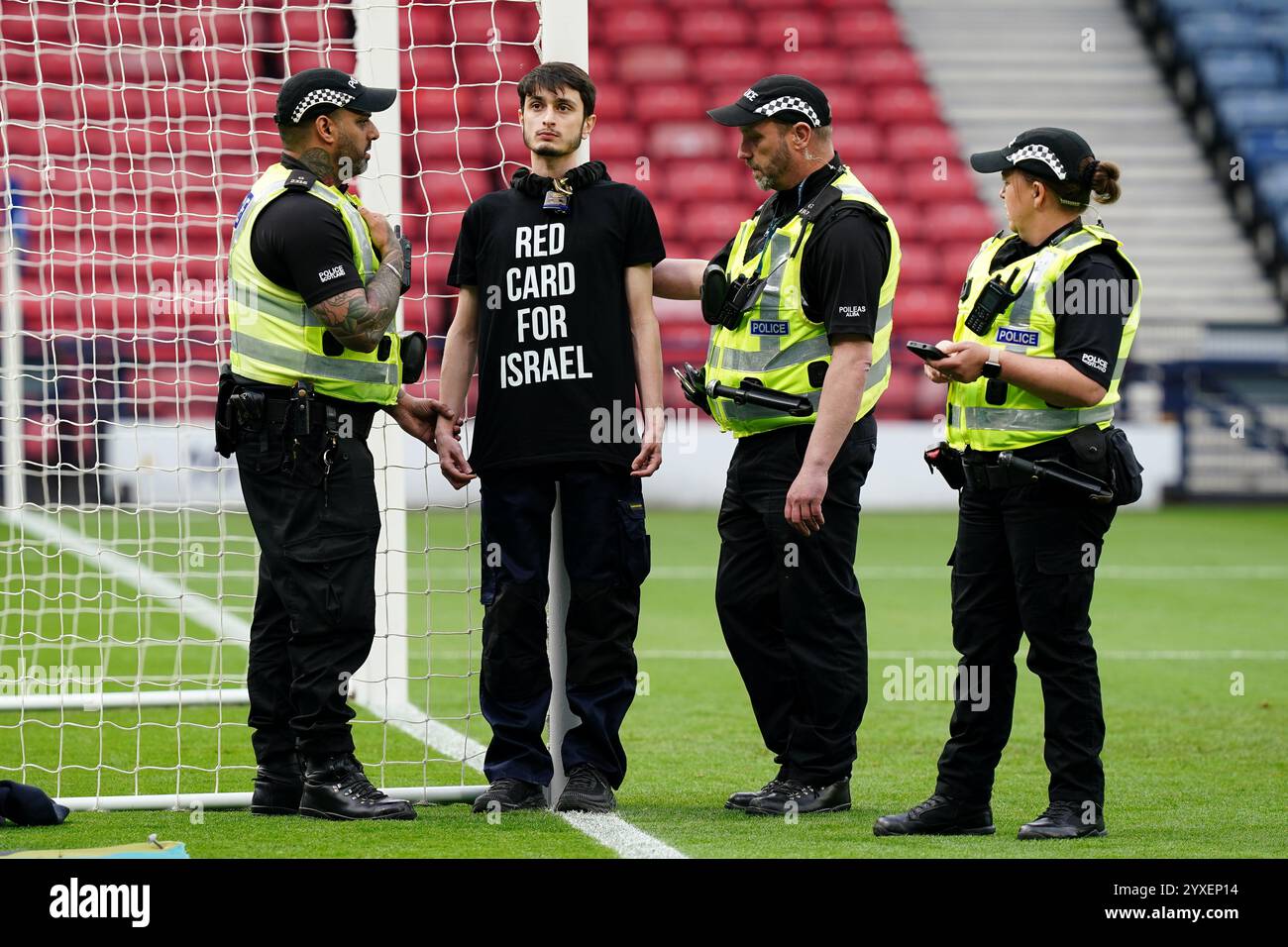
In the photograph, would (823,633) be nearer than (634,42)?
Yes

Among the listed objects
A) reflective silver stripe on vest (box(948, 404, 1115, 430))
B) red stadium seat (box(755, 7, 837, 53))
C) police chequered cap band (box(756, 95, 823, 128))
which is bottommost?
reflective silver stripe on vest (box(948, 404, 1115, 430))

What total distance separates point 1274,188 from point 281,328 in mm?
16172

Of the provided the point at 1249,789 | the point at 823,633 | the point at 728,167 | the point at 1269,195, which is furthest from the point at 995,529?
the point at 1269,195

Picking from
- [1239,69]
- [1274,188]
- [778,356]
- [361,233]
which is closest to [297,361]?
[361,233]

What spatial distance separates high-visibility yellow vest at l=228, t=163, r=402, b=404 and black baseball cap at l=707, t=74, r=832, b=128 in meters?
1.11

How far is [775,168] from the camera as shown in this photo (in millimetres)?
4973

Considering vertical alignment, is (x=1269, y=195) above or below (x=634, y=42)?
below

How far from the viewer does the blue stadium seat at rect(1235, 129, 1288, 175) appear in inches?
744

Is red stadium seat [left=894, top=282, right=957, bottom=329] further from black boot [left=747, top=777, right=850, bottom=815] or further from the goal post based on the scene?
black boot [left=747, top=777, right=850, bottom=815]

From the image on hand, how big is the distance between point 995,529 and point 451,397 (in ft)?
5.29

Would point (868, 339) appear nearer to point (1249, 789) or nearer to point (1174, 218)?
point (1249, 789)

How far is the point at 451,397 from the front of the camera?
515 centimetres

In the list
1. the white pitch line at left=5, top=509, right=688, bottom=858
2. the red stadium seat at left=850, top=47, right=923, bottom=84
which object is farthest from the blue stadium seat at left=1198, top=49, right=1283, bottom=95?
the white pitch line at left=5, top=509, right=688, bottom=858

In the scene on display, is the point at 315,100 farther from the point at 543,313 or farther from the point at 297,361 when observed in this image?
the point at 543,313
